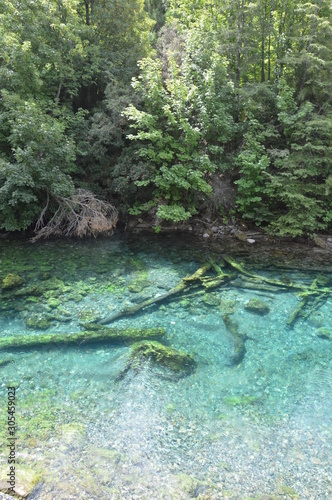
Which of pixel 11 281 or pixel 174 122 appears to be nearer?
pixel 11 281

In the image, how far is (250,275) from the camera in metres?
10.9

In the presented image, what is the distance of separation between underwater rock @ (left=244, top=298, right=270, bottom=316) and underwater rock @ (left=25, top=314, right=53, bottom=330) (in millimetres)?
5727

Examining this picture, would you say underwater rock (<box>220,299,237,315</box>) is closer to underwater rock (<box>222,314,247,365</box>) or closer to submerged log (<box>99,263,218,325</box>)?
underwater rock (<box>222,314,247,365</box>)

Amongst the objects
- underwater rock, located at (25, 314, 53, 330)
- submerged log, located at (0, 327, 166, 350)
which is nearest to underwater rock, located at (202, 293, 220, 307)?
submerged log, located at (0, 327, 166, 350)

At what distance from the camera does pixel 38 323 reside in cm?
802

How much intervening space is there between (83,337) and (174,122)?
373 inches

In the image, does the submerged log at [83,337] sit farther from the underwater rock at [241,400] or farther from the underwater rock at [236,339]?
the underwater rock at [241,400]

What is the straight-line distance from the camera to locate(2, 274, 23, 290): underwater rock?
31.7 feet

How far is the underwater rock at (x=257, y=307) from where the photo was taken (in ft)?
29.1

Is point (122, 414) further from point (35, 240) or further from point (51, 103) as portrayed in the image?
point (51, 103)

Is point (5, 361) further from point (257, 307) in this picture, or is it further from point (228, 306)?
point (257, 307)

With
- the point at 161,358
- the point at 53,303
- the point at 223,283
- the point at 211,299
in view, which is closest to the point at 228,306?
the point at 211,299

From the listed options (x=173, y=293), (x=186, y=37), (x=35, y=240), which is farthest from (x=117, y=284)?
(x=186, y=37)

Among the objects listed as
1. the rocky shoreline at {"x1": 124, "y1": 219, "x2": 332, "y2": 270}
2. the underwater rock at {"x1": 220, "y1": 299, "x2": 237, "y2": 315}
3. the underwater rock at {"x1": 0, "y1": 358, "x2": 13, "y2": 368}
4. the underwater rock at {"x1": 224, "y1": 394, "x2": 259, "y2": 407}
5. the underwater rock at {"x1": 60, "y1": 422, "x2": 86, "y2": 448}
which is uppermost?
the rocky shoreline at {"x1": 124, "y1": 219, "x2": 332, "y2": 270}
